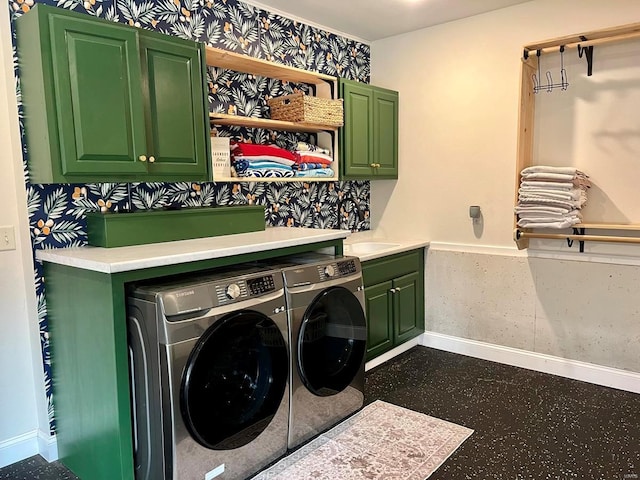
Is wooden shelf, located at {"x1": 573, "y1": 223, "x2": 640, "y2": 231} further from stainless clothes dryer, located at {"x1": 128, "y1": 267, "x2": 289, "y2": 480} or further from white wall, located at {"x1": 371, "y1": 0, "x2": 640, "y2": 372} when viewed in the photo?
stainless clothes dryer, located at {"x1": 128, "y1": 267, "x2": 289, "y2": 480}

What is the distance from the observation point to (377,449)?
2400mm

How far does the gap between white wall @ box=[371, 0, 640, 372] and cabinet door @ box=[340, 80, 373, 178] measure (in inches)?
17.1

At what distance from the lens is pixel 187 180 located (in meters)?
2.53

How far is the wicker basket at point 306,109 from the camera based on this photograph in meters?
3.12

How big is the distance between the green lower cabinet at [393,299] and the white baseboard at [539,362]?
22cm

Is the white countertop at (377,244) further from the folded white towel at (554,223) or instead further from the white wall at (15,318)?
the white wall at (15,318)

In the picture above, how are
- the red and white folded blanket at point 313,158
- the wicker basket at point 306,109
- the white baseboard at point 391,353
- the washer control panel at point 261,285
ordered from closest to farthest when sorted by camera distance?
the washer control panel at point 261,285 < the wicker basket at point 306,109 < the red and white folded blanket at point 313,158 < the white baseboard at point 391,353

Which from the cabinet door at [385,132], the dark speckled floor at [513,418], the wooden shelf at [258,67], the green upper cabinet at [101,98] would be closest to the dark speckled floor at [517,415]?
the dark speckled floor at [513,418]

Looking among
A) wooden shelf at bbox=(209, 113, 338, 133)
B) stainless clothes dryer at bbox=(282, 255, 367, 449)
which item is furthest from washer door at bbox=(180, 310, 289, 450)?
wooden shelf at bbox=(209, 113, 338, 133)

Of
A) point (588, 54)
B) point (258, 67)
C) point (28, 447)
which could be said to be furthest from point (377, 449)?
point (588, 54)

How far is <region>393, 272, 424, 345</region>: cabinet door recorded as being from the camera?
3547 mm

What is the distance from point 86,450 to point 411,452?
5.01 feet

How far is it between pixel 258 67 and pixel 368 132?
3.48 feet

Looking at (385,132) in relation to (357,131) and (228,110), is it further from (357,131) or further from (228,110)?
(228,110)
